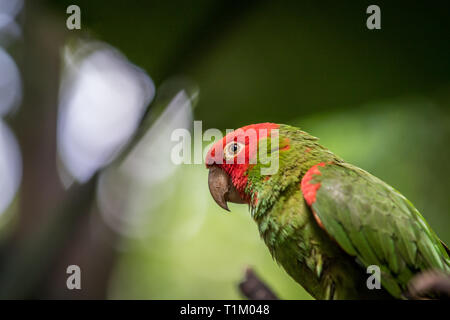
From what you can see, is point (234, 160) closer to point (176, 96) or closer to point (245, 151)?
point (245, 151)

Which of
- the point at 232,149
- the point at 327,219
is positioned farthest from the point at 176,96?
the point at 327,219

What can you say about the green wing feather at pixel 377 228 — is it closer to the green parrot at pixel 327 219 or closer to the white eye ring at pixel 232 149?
the green parrot at pixel 327 219

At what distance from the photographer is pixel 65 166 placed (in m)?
2.86

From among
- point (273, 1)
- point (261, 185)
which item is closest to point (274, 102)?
point (273, 1)

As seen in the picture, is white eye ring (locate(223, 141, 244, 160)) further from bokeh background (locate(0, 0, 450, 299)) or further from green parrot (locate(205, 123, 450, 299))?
bokeh background (locate(0, 0, 450, 299))

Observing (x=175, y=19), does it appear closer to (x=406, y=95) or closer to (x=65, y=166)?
(x=65, y=166)

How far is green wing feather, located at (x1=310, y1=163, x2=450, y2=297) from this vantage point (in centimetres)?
129

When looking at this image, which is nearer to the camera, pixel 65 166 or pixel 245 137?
pixel 245 137

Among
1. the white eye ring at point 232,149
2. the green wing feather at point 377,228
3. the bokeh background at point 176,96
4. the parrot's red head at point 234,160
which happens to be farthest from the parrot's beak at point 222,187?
the bokeh background at point 176,96

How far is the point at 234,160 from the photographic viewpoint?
1655mm

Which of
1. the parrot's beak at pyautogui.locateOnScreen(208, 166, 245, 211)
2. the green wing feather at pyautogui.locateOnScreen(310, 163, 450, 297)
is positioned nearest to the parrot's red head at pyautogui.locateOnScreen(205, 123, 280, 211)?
the parrot's beak at pyautogui.locateOnScreen(208, 166, 245, 211)

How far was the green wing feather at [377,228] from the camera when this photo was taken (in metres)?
1.29

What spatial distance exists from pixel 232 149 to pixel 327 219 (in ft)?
1.90

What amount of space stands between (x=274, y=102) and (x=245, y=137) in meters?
1.08
